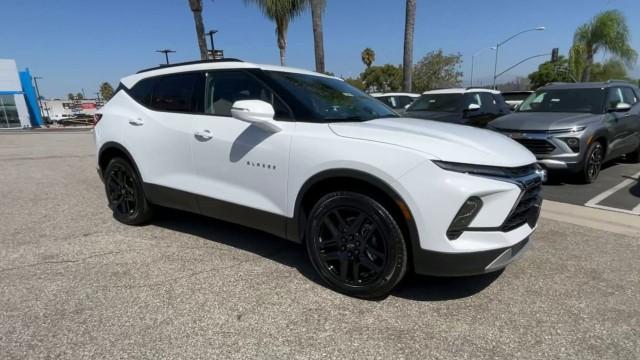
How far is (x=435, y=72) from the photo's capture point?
138 ft

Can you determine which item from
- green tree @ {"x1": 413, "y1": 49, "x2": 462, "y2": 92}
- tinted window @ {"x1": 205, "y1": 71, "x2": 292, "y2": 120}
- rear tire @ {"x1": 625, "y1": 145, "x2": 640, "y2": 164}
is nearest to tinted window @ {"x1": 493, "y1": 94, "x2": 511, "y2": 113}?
rear tire @ {"x1": 625, "y1": 145, "x2": 640, "y2": 164}

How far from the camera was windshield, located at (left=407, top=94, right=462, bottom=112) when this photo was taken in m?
9.03

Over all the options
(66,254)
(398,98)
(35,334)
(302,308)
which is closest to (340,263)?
(302,308)

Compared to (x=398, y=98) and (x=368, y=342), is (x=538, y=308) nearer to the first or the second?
(x=368, y=342)

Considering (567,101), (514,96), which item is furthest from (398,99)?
(514,96)

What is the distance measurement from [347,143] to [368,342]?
1257mm

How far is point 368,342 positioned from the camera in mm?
2270

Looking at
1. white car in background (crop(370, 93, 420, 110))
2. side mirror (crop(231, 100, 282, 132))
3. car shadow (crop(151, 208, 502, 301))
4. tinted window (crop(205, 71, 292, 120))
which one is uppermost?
tinted window (crop(205, 71, 292, 120))

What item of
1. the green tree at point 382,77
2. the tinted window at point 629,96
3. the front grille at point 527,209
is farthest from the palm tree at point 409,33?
the green tree at point 382,77

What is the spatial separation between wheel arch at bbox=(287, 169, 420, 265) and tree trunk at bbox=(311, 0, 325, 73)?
35.2ft

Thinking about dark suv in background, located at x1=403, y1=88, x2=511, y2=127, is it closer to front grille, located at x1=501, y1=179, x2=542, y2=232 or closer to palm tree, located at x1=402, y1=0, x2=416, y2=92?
palm tree, located at x1=402, y1=0, x2=416, y2=92

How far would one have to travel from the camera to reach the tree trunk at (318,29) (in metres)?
12.9

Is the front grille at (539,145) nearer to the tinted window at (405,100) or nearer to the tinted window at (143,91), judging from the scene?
the tinted window at (143,91)

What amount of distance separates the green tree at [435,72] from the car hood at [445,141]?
136 ft
